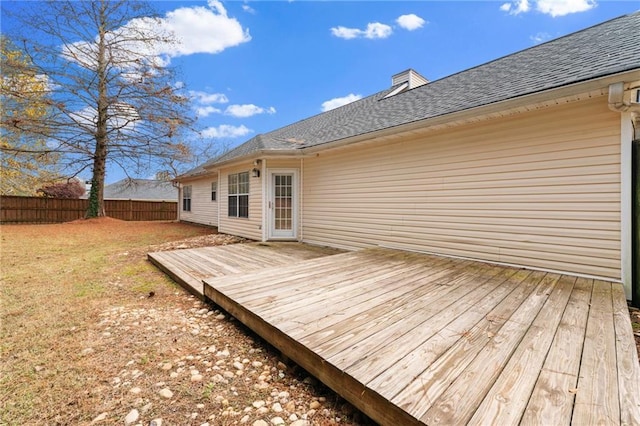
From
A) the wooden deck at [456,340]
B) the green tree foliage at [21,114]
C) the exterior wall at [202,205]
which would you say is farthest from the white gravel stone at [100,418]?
the green tree foliage at [21,114]

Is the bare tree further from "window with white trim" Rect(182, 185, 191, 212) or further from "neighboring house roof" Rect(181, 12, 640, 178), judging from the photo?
"neighboring house roof" Rect(181, 12, 640, 178)

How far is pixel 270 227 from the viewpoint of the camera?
7414 mm

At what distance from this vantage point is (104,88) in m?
12.3

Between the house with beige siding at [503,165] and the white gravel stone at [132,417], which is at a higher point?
the house with beige siding at [503,165]

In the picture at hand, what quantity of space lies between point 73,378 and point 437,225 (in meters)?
4.91

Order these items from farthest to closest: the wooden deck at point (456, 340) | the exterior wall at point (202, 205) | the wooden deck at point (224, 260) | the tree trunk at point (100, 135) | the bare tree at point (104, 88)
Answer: the exterior wall at point (202, 205), the tree trunk at point (100, 135), the bare tree at point (104, 88), the wooden deck at point (224, 260), the wooden deck at point (456, 340)

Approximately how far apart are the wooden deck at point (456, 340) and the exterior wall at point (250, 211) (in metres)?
4.16

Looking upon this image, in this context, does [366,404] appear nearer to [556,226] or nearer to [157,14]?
[556,226]

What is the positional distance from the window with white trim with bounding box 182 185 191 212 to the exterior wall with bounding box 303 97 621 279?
1276cm

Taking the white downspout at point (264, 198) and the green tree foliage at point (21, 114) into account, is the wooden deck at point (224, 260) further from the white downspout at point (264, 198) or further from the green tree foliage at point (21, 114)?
the green tree foliage at point (21, 114)

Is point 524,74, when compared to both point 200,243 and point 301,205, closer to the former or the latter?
point 301,205

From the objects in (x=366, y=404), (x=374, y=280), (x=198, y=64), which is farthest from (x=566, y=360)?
(x=198, y=64)

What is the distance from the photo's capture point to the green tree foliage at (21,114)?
1130 centimetres

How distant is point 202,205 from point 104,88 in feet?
21.6
